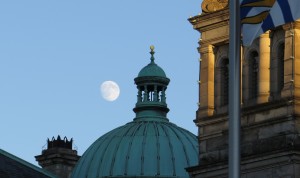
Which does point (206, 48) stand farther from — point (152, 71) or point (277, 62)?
point (152, 71)

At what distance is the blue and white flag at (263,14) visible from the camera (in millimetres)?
38156

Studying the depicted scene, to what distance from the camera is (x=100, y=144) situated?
356ft

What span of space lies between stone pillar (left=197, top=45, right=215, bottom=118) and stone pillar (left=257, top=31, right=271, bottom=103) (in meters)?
3.71

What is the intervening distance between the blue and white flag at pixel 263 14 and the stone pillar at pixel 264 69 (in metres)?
29.3

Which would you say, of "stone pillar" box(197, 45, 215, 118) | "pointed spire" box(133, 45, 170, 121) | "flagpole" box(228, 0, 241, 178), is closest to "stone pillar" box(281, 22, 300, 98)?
"stone pillar" box(197, 45, 215, 118)

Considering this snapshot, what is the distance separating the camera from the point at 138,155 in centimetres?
10756

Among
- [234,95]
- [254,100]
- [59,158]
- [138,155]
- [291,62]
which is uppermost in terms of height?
[59,158]

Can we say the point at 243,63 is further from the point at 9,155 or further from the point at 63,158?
the point at 63,158

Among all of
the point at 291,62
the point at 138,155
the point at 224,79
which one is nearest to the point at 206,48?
the point at 224,79

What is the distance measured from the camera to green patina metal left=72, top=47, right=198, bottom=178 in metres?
107

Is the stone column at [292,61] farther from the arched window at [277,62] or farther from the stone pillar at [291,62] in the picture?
the arched window at [277,62]

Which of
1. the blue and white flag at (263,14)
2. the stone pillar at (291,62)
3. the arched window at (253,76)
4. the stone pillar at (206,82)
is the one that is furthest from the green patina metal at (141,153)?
the blue and white flag at (263,14)

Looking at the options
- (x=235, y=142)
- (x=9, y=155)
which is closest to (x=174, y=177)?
(x=9, y=155)

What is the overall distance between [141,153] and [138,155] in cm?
73
